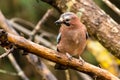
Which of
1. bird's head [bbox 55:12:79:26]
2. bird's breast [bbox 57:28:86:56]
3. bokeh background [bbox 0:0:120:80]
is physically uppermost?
bird's head [bbox 55:12:79:26]

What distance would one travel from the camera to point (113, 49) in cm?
345

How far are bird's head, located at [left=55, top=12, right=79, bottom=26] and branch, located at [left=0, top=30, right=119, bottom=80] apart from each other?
0.72 ft

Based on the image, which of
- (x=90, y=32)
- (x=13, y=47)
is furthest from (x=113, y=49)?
(x=13, y=47)

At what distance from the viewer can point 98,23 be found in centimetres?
349

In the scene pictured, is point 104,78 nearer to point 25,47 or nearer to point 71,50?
point 71,50

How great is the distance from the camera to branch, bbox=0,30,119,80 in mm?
2621

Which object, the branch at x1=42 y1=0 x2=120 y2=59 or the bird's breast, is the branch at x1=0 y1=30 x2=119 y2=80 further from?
the branch at x1=42 y1=0 x2=120 y2=59

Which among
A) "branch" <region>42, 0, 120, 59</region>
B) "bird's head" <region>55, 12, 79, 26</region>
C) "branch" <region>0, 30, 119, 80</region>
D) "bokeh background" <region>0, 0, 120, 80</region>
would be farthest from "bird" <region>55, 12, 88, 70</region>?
"bokeh background" <region>0, 0, 120, 80</region>

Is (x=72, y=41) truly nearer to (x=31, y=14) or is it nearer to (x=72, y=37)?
(x=72, y=37)

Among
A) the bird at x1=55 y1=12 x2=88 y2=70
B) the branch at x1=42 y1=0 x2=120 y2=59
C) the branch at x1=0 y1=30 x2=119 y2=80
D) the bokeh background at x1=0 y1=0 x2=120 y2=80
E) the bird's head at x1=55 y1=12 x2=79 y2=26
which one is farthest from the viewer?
the bokeh background at x1=0 y1=0 x2=120 y2=80

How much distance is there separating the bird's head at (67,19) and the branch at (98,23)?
1.51 ft

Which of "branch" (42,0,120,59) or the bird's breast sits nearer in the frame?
the bird's breast

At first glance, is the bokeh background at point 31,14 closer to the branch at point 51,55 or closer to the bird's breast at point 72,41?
the bird's breast at point 72,41

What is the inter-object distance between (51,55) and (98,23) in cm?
85
